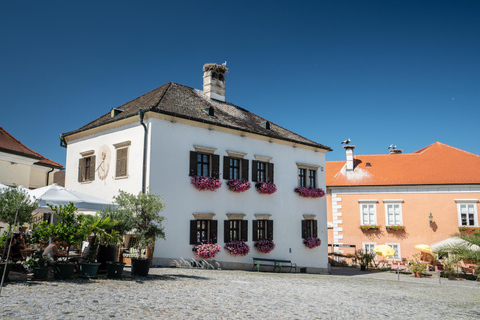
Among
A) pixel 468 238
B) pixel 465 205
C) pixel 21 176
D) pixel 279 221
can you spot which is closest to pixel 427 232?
pixel 465 205

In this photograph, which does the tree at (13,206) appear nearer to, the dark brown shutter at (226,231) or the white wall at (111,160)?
the white wall at (111,160)

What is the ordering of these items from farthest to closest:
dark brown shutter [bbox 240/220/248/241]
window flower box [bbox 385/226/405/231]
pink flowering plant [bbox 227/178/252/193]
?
window flower box [bbox 385/226/405/231] → dark brown shutter [bbox 240/220/248/241] → pink flowering plant [bbox 227/178/252/193]

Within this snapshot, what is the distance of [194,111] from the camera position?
67.7ft

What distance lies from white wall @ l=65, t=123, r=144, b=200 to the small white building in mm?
47

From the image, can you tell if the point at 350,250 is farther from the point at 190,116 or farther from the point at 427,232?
the point at 190,116

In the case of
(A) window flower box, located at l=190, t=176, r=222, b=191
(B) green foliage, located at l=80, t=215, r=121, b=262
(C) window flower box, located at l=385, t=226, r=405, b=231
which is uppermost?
(A) window flower box, located at l=190, t=176, r=222, b=191

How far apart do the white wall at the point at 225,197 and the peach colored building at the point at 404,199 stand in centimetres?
783

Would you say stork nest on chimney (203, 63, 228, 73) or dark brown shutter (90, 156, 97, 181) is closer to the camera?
dark brown shutter (90, 156, 97, 181)

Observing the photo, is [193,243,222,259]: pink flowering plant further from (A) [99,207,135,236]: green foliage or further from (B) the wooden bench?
(A) [99,207,135,236]: green foliage

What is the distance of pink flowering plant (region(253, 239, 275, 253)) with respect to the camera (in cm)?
2139

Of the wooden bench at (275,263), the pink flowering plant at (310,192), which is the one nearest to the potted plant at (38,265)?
the wooden bench at (275,263)

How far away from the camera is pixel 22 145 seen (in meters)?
25.3

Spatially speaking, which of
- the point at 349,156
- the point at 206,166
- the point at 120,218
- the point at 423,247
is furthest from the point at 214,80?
the point at 423,247

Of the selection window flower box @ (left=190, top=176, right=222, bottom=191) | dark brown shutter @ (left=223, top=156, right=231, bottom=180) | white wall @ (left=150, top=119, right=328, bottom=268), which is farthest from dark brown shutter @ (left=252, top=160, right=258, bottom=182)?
window flower box @ (left=190, top=176, right=222, bottom=191)
